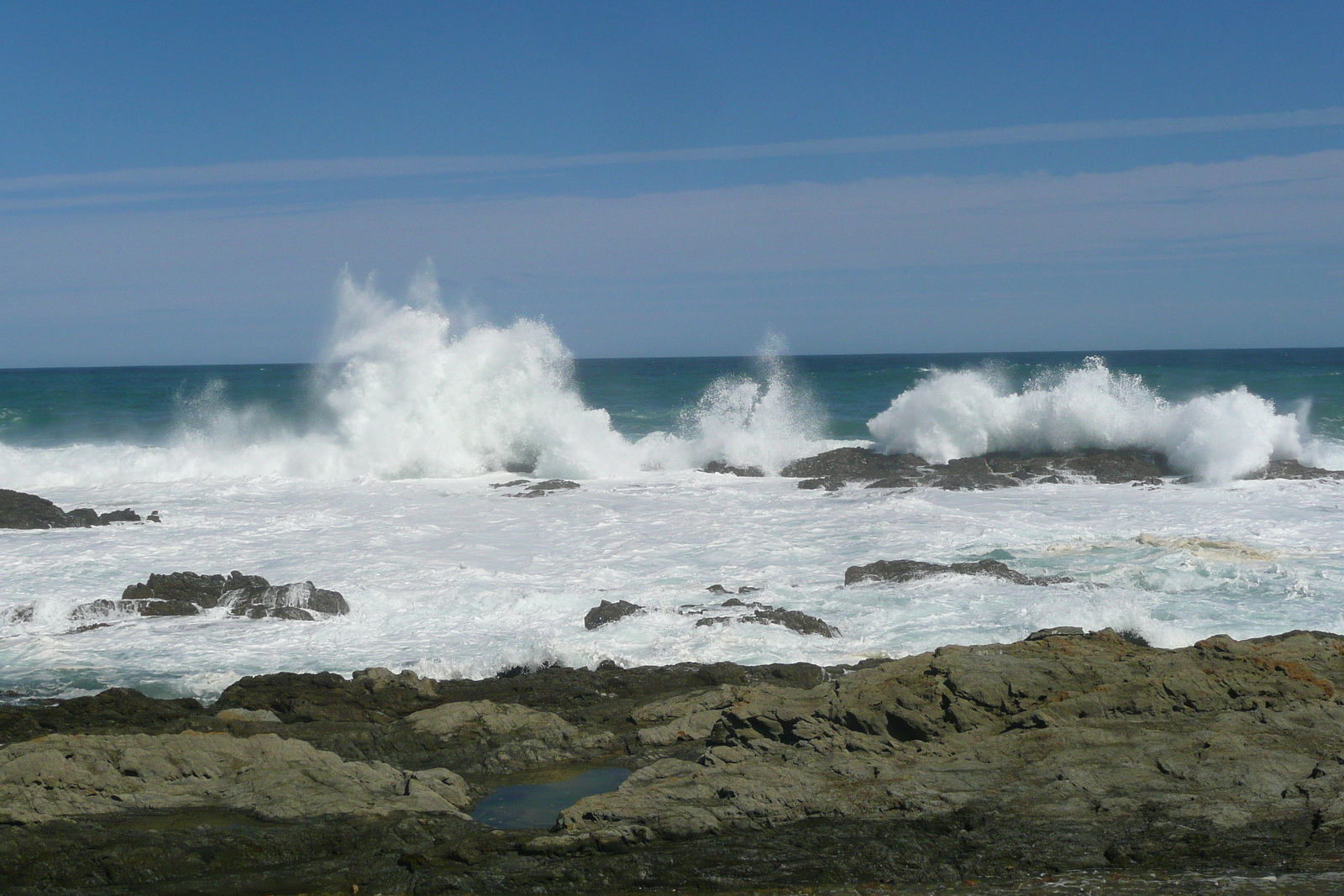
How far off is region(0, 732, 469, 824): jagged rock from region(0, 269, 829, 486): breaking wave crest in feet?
59.7

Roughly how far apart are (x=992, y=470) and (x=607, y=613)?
44.2 ft

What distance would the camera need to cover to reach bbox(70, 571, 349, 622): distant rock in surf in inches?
476

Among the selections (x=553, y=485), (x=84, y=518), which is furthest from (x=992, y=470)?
(x=84, y=518)

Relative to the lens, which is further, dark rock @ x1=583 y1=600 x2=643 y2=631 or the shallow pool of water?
dark rock @ x1=583 y1=600 x2=643 y2=631

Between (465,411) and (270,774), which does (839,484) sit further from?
(270,774)

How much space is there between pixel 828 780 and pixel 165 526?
15.0 metres

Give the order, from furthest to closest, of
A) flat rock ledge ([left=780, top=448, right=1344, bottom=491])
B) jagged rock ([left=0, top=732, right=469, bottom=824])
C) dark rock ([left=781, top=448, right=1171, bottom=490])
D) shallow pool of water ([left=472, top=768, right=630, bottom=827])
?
dark rock ([left=781, top=448, right=1171, bottom=490]) → flat rock ledge ([left=780, top=448, right=1344, bottom=491]) → shallow pool of water ([left=472, top=768, right=630, bottom=827]) → jagged rock ([left=0, top=732, right=469, bottom=824])

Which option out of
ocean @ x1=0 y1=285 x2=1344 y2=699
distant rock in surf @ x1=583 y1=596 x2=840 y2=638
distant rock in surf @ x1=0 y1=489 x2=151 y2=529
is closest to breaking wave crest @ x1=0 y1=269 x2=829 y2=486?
ocean @ x1=0 y1=285 x2=1344 y2=699

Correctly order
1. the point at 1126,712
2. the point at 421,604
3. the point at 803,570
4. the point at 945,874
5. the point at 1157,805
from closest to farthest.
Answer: the point at 945,874 < the point at 1157,805 < the point at 1126,712 < the point at 421,604 < the point at 803,570

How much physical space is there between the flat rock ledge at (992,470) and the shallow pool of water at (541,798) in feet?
48.3

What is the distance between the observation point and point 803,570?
560 inches

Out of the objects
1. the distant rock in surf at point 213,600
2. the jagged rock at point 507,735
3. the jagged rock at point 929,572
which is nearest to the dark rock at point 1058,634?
the jagged rock at point 929,572

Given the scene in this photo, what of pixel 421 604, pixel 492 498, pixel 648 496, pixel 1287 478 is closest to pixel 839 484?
pixel 648 496

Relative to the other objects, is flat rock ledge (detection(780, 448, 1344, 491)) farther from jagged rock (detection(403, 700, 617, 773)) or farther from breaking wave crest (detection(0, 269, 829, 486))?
jagged rock (detection(403, 700, 617, 773))
